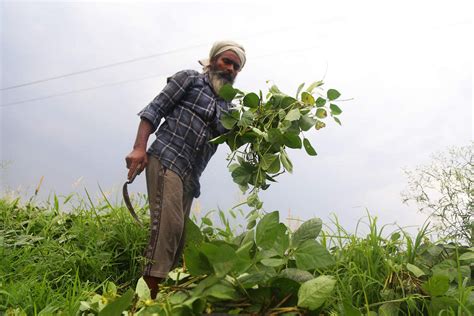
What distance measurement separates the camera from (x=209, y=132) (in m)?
2.71

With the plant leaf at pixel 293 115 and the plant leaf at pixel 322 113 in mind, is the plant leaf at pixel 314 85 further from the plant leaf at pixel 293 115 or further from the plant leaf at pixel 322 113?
the plant leaf at pixel 293 115

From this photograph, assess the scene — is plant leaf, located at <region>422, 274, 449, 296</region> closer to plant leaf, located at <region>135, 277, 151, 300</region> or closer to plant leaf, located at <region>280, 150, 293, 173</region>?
plant leaf, located at <region>280, 150, 293, 173</region>

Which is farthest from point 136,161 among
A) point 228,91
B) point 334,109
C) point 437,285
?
point 437,285

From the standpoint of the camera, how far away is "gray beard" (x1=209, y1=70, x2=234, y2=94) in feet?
9.13

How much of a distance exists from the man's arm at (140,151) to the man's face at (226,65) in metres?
0.52

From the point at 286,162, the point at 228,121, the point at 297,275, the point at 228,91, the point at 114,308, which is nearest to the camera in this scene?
the point at 114,308

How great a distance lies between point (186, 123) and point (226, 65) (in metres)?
0.43

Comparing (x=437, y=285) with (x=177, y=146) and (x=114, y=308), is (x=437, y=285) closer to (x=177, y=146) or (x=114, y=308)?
(x=114, y=308)

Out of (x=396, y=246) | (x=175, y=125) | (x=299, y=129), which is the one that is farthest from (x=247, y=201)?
(x=175, y=125)

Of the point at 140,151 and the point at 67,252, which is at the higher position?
the point at 140,151

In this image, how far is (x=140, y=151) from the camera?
2.62 metres

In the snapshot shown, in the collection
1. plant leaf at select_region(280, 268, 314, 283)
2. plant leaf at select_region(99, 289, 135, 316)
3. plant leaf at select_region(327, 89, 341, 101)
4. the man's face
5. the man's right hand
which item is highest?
the man's face

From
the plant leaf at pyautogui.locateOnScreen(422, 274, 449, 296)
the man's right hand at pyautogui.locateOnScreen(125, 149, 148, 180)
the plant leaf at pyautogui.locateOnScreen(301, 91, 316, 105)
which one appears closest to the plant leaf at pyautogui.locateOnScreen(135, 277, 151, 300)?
Answer: the plant leaf at pyautogui.locateOnScreen(422, 274, 449, 296)

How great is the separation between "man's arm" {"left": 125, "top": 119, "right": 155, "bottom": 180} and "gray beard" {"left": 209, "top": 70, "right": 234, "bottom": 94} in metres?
0.44
